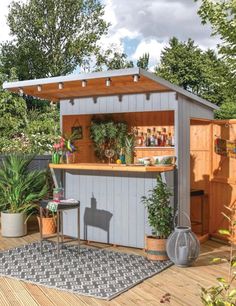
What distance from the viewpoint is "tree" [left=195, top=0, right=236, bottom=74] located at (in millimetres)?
11711

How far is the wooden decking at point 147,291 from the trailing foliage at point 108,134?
2.45 meters

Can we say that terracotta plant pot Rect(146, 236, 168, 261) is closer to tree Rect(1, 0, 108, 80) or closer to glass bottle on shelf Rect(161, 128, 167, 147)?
glass bottle on shelf Rect(161, 128, 167, 147)

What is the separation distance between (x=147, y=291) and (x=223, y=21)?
364 inches

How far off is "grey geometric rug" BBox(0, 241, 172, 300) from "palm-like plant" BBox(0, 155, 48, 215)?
3.30 feet

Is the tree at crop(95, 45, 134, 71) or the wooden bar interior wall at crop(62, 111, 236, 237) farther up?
the tree at crop(95, 45, 134, 71)

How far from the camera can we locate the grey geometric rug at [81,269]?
14.4ft

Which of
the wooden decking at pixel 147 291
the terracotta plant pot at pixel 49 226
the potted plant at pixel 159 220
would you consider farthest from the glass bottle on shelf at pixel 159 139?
the wooden decking at pixel 147 291

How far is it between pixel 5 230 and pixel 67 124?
1824mm

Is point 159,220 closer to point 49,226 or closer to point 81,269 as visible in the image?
point 81,269

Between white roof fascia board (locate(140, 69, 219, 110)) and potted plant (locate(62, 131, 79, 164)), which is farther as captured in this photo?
potted plant (locate(62, 131, 79, 164))

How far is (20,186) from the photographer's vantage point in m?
6.80

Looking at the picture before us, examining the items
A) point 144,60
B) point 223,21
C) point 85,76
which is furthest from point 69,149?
point 144,60

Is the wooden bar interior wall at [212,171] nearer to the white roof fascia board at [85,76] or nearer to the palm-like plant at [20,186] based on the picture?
the white roof fascia board at [85,76]

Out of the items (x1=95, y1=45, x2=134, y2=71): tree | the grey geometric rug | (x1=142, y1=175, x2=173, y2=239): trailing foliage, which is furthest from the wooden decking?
(x1=95, y1=45, x2=134, y2=71): tree
